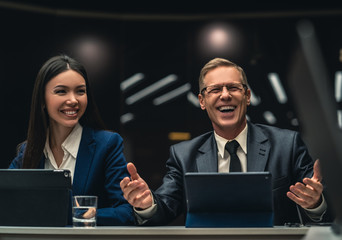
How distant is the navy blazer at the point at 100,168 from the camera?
2.46 meters

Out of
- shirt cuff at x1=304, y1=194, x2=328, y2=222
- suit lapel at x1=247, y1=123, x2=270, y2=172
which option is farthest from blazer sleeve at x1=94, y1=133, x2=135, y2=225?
shirt cuff at x1=304, y1=194, x2=328, y2=222

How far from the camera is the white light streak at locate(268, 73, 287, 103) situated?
17.9 feet

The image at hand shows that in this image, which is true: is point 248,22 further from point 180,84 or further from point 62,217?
point 62,217

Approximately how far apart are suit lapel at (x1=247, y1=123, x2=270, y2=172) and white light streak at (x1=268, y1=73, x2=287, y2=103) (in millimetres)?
2999

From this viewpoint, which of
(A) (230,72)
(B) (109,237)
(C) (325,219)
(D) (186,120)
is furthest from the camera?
(D) (186,120)

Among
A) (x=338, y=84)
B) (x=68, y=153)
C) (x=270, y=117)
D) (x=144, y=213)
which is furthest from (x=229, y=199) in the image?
(x=338, y=84)

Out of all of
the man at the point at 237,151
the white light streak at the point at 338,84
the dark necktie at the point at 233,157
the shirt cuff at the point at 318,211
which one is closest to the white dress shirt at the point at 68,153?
the man at the point at 237,151

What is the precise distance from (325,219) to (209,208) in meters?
0.67

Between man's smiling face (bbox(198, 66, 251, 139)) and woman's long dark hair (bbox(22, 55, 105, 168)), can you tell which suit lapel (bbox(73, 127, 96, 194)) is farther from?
man's smiling face (bbox(198, 66, 251, 139))

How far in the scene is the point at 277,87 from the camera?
5492 mm

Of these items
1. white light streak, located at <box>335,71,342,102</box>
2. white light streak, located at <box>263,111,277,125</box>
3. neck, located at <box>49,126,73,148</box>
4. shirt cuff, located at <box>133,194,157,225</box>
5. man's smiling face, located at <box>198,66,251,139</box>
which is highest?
white light streak, located at <box>335,71,342,102</box>

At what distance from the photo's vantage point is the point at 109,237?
169cm

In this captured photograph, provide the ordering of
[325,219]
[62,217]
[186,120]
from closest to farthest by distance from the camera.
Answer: [62,217], [325,219], [186,120]

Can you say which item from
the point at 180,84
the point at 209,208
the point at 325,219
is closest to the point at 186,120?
the point at 180,84
